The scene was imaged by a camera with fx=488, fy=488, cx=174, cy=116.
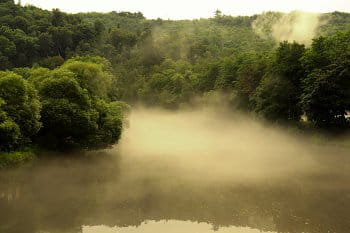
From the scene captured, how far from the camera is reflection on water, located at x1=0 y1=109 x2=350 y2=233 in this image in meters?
25.5

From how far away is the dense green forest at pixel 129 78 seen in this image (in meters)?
45.2

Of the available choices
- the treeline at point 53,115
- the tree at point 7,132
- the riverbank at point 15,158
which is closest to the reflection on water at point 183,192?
the riverbank at point 15,158

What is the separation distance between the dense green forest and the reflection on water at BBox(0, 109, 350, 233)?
130 inches

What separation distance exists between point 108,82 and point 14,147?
3173 centimetres

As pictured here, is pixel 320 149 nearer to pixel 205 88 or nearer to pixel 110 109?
pixel 110 109

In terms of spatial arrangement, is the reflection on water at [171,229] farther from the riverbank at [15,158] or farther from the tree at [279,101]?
the tree at [279,101]

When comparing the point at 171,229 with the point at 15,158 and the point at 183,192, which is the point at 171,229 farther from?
the point at 15,158

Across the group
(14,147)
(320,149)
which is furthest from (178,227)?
(320,149)

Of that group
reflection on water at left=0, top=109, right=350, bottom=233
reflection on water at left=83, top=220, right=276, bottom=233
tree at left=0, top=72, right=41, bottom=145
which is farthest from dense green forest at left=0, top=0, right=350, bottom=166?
reflection on water at left=83, top=220, right=276, bottom=233

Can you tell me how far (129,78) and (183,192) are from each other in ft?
321

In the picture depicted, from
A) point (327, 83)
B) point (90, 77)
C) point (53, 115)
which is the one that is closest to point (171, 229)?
point (53, 115)

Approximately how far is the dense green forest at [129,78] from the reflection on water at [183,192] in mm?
3310

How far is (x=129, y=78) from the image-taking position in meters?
128

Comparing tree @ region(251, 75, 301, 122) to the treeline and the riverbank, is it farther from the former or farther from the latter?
the riverbank
